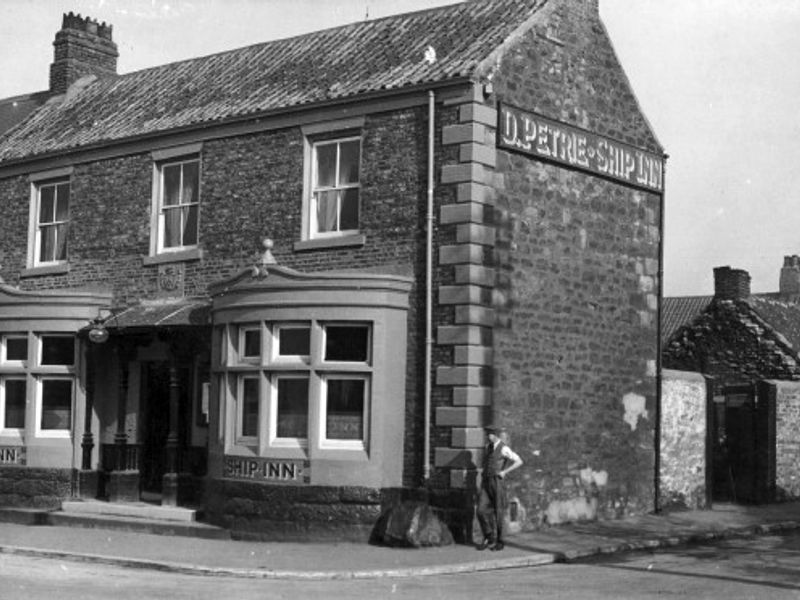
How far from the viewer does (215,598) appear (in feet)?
41.5

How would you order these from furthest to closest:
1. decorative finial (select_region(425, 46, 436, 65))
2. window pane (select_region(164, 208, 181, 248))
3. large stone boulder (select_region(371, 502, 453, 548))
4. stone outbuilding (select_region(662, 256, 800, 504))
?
stone outbuilding (select_region(662, 256, 800, 504))
window pane (select_region(164, 208, 181, 248))
decorative finial (select_region(425, 46, 436, 65))
large stone boulder (select_region(371, 502, 453, 548))

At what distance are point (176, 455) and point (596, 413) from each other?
6.57m

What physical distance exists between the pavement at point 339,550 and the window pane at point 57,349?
2.78 metres

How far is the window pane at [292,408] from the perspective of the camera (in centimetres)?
1866

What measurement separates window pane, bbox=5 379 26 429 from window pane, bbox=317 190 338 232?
6.20 metres

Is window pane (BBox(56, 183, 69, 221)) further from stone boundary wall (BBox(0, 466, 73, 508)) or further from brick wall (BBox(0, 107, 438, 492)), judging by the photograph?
stone boundary wall (BBox(0, 466, 73, 508))

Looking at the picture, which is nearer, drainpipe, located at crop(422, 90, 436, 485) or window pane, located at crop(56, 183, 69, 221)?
drainpipe, located at crop(422, 90, 436, 485)

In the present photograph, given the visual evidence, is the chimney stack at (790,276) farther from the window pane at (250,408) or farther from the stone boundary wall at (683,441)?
the window pane at (250,408)

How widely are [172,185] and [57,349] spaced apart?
3.35 metres

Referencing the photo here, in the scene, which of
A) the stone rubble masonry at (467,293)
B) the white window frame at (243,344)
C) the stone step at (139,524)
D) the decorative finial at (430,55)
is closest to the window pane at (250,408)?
the white window frame at (243,344)

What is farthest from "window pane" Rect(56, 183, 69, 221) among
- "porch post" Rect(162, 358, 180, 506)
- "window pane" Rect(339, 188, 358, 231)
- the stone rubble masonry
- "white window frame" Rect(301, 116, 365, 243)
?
the stone rubble masonry

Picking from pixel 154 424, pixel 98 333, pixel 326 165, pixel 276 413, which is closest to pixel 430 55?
pixel 326 165

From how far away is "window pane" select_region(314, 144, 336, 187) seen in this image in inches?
785

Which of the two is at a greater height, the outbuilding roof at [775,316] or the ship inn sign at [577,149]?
the ship inn sign at [577,149]
